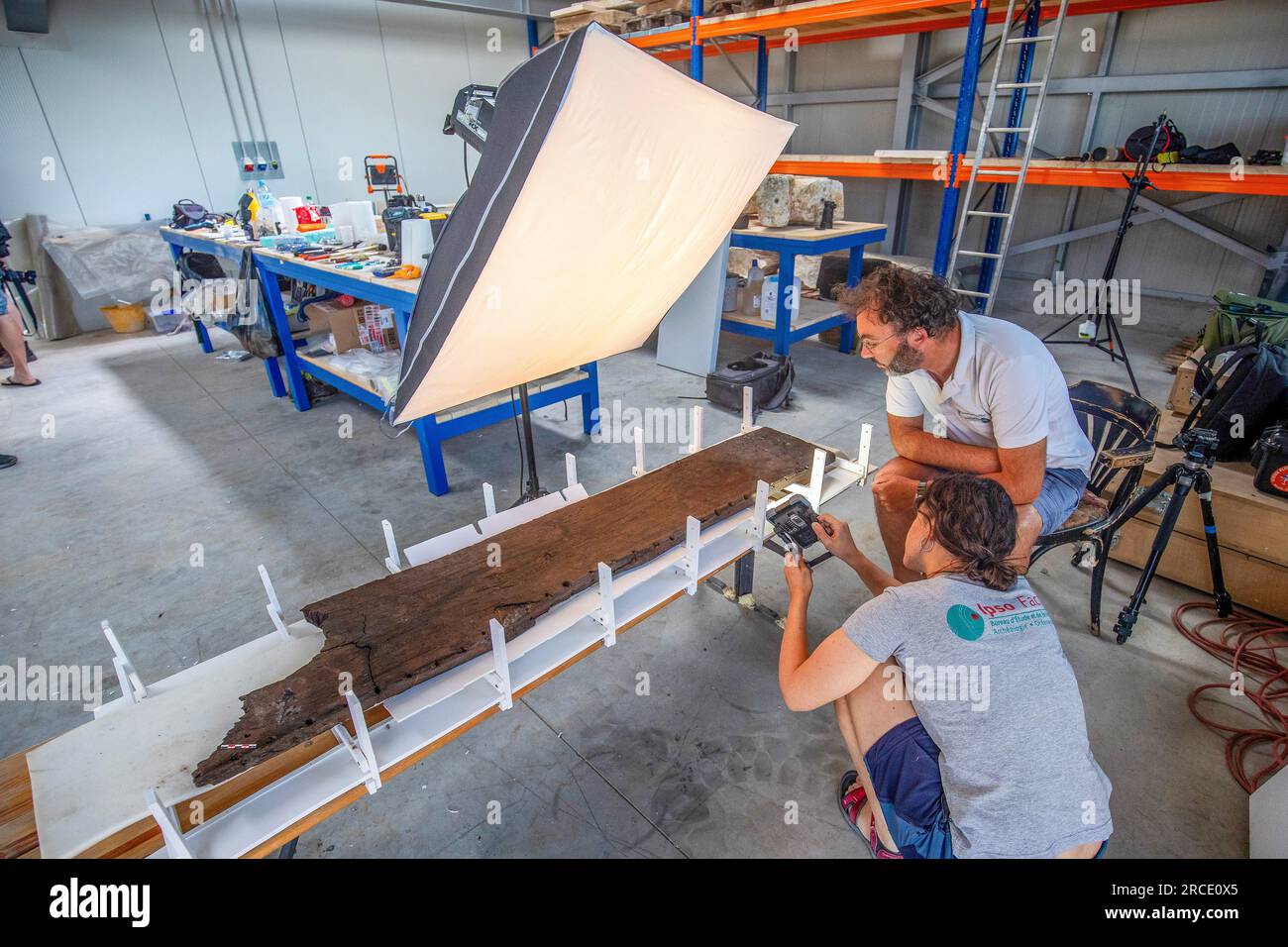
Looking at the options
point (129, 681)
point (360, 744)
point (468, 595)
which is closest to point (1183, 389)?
point (468, 595)

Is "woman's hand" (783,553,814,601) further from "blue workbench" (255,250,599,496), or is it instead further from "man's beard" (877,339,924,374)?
"blue workbench" (255,250,599,496)

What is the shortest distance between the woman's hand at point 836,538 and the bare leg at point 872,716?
31cm

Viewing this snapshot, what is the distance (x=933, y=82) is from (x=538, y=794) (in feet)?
22.9

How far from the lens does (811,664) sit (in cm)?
124

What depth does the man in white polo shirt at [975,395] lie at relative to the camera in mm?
1627

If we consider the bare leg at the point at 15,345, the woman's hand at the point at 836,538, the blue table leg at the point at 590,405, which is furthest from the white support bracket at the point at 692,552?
the bare leg at the point at 15,345

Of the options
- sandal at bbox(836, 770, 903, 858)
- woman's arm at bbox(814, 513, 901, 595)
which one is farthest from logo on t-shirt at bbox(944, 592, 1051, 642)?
sandal at bbox(836, 770, 903, 858)

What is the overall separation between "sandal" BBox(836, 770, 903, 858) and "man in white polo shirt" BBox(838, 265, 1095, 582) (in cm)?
65

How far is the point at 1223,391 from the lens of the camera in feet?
7.96

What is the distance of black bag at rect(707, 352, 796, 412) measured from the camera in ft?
12.2

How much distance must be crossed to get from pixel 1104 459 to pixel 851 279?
303cm

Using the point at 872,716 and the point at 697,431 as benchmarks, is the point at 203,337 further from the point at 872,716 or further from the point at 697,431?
the point at 872,716

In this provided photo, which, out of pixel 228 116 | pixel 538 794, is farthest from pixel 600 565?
pixel 228 116
